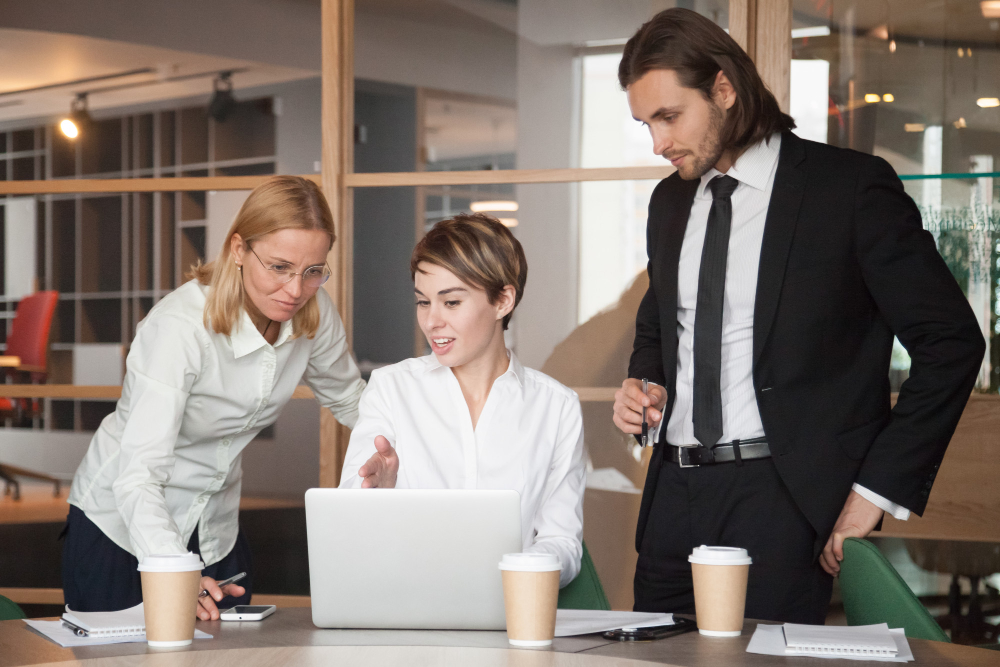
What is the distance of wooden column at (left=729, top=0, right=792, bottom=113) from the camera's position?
8.79 feet

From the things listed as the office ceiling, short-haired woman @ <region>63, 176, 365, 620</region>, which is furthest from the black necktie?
the office ceiling

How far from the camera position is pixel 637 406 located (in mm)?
1761

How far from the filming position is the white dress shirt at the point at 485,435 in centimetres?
194

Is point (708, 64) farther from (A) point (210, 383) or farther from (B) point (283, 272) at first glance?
(A) point (210, 383)

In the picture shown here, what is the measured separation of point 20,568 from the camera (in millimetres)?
3373

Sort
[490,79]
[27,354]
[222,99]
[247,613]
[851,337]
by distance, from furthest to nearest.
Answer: [222,99]
[27,354]
[490,79]
[851,337]
[247,613]

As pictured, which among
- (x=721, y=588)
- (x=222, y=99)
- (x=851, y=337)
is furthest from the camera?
(x=222, y=99)

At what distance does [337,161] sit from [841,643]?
219 cm

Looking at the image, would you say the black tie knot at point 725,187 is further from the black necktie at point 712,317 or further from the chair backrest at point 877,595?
the chair backrest at point 877,595

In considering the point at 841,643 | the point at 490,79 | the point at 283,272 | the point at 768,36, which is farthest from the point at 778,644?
the point at 490,79

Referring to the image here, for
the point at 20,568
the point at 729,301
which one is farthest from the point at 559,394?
the point at 20,568

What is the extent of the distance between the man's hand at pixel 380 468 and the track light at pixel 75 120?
278 cm

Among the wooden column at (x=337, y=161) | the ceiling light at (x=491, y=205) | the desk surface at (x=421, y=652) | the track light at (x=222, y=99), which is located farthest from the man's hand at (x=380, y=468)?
the track light at (x=222, y=99)

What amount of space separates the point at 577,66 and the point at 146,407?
5.62 ft
